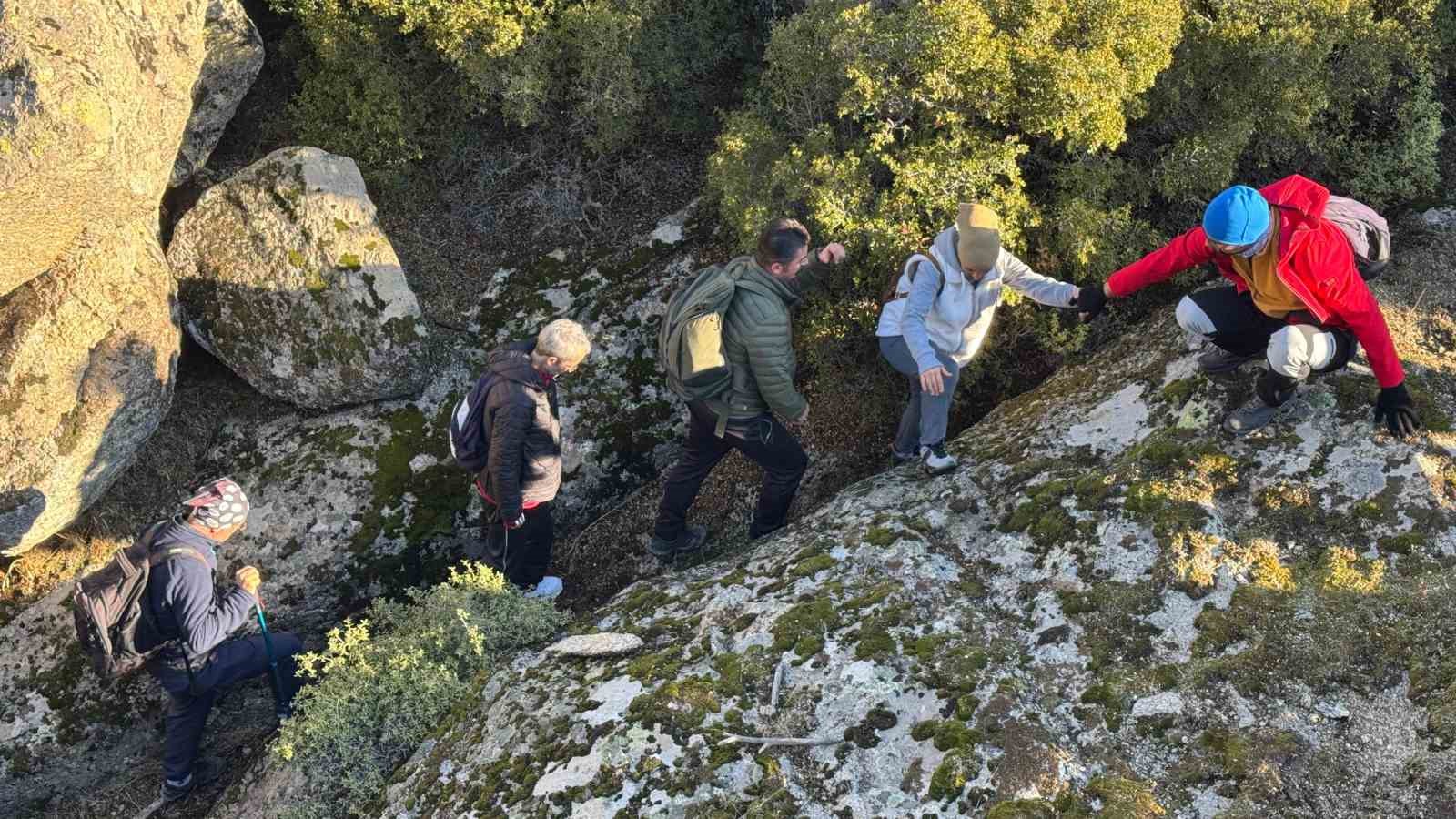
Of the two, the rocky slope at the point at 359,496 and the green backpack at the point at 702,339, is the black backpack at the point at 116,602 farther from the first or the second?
the green backpack at the point at 702,339

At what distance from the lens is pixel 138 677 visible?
875 cm

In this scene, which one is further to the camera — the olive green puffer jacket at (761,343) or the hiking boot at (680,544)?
the hiking boot at (680,544)

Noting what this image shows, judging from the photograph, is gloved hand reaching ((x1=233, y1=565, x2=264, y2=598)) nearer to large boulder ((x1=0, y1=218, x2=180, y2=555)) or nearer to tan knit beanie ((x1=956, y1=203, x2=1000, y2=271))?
large boulder ((x1=0, y1=218, x2=180, y2=555))

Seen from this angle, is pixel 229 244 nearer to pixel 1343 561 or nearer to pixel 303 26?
pixel 303 26

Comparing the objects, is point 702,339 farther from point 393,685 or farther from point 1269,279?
point 1269,279

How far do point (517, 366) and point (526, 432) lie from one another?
573 mm

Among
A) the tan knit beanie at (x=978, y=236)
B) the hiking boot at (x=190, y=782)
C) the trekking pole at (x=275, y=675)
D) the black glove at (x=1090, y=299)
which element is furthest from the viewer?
the hiking boot at (x=190, y=782)

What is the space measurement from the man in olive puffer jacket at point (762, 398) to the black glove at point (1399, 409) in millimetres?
3979

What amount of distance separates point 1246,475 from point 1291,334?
1.06 m

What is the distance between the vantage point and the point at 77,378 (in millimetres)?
8797

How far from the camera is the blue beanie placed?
19.0ft

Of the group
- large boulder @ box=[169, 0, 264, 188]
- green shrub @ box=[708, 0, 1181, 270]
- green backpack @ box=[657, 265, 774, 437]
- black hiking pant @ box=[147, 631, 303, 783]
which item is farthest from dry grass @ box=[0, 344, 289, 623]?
green shrub @ box=[708, 0, 1181, 270]

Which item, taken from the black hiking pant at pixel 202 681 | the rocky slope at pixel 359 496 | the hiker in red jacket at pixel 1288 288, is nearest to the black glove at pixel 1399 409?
the hiker in red jacket at pixel 1288 288

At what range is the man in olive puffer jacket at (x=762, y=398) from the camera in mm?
7078
